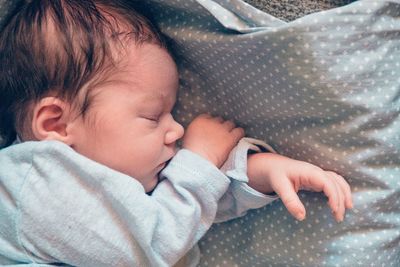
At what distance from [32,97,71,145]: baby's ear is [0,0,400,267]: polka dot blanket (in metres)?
0.19

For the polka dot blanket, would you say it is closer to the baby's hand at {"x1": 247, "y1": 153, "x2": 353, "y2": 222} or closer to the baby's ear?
the baby's hand at {"x1": 247, "y1": 153, "x2": 353, "y2": 222}

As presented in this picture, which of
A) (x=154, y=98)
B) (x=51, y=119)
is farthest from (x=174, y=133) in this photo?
(x=51, y=119)

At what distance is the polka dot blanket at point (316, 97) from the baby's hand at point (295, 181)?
3 centimetres

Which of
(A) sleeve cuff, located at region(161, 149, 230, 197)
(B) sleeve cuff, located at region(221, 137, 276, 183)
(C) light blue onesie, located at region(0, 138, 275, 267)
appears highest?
(B) sleeve cuff, located at region(221, 137, 276, 183)

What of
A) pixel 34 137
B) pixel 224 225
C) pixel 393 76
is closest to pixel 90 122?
pixel 34 137

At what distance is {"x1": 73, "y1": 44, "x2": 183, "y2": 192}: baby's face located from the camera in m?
0.86

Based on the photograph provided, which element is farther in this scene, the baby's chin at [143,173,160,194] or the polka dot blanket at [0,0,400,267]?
the baby's chin at [143,173,160,194]

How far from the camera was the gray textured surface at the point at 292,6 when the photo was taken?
894 mm

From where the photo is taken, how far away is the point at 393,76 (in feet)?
2.76

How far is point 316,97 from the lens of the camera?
2.76 feet

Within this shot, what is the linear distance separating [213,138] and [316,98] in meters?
0.19

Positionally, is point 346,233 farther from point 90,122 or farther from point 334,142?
point 90,122

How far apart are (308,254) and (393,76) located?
29 centimetres

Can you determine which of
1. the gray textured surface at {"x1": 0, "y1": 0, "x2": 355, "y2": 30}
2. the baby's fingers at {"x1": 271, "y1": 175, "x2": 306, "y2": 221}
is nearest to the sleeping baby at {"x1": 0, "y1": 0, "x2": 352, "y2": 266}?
the baby's fingers at {"x1": 271, "y1": 175, "x2": 306, "y2": 221}
